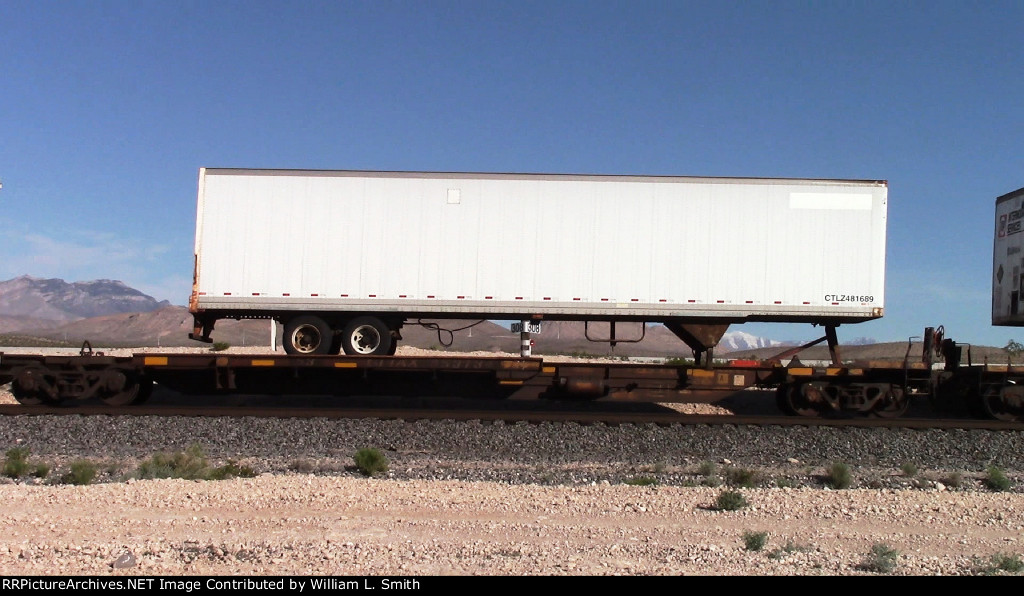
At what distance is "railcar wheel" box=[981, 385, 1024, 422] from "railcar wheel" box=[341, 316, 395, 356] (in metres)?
10.1

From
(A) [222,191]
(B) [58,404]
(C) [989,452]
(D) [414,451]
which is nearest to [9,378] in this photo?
(B) [58,404]

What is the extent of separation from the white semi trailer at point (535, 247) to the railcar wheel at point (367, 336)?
0.16ft

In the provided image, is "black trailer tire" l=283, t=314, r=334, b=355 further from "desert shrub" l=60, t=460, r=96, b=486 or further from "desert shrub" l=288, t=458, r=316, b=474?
A: "desert shrub" l=60, t=460, r=96, b=486

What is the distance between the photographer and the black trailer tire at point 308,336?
1398 cm

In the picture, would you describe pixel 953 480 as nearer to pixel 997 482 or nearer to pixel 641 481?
pixel 997 482

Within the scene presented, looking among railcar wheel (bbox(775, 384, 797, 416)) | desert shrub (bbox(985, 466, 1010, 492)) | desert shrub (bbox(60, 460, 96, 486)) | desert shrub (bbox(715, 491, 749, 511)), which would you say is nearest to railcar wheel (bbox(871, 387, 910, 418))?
railcar wheel (bbox(775, 384, 797, 416))

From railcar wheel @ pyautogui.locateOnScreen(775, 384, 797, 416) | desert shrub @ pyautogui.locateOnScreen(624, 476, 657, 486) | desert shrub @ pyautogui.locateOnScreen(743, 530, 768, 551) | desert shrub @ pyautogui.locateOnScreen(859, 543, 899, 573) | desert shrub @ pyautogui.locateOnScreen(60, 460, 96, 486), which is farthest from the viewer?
railcar wheel @ pyautogui.locateOnScreen(775, 384, 797, 416)

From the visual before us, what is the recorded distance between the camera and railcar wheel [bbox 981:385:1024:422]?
44.6 feet

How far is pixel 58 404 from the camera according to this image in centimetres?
1384

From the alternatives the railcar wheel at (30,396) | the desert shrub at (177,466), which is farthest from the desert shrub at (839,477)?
the railcar wheel at (30,396)

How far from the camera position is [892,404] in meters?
13.6

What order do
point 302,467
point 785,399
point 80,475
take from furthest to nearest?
point 785,399
point 302,467
point 80,475

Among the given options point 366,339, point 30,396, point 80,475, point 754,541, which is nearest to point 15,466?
point 80,475

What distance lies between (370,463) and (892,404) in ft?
29.1
